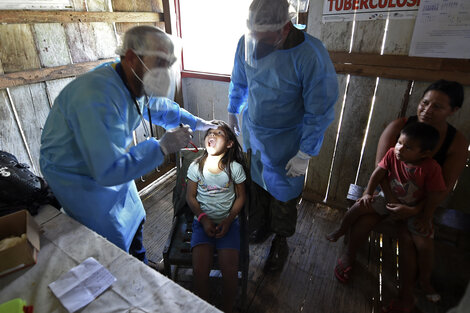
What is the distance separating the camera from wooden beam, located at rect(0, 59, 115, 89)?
1.83m

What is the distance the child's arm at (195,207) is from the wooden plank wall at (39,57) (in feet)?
4.38

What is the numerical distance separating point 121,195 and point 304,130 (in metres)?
1.23

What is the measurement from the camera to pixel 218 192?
1.89m

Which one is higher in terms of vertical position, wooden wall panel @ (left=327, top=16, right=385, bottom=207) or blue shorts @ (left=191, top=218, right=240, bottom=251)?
wooden wall panel @ (left=327, top=16, right=385, bottom=207)

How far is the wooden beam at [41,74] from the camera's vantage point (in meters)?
1.83

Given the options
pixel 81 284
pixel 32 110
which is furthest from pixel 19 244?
pixel 32 110

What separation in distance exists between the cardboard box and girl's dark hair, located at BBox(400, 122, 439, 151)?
213 centimetres

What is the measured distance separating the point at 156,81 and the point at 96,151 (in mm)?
456

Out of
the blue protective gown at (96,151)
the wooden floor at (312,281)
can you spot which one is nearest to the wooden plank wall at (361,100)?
the wooden floor at (312,281)

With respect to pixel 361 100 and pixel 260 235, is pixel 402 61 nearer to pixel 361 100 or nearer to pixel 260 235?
pixel 361 100

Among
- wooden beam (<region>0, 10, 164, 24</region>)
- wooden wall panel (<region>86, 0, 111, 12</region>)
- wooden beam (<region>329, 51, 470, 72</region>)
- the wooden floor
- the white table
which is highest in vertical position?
wooden wall panel (<region>86, 0, 111, 12</region>)

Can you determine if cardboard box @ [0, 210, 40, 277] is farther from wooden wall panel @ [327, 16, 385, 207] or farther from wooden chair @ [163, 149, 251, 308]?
wooden wall panel @ [327, 16, 385, 207]

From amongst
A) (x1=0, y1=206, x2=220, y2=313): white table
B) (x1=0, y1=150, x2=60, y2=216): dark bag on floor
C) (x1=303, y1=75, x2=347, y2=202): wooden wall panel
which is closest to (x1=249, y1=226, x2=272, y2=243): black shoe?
(x1=303, y1=75, x2=347, y2=202): wooden wall panel

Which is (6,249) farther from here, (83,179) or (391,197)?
(391,197)
